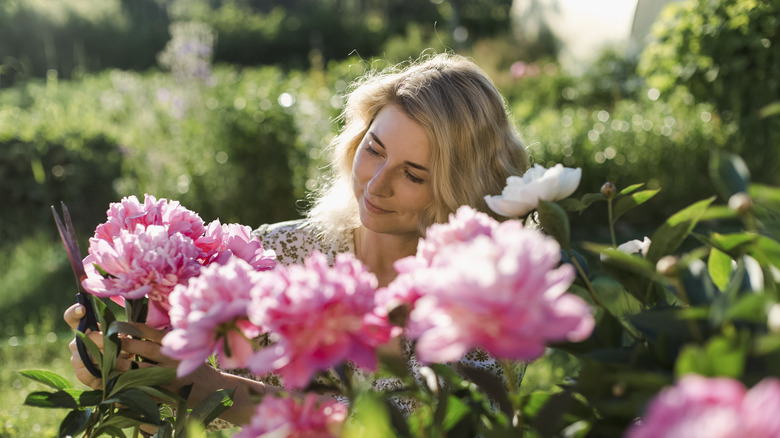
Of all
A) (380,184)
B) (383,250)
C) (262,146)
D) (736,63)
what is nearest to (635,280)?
(380,184)

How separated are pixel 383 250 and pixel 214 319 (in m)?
1.45

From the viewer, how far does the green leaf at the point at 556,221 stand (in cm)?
65

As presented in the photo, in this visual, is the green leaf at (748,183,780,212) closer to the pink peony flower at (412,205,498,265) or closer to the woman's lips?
the pink peony flower at (412,205,498,265)

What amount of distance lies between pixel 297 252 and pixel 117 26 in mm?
20518

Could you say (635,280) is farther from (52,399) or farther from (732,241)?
(52,399)

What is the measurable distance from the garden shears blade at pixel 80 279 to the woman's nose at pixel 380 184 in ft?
2.87

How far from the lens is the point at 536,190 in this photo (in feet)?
2.24

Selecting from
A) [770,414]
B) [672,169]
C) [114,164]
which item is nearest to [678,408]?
[770,414]

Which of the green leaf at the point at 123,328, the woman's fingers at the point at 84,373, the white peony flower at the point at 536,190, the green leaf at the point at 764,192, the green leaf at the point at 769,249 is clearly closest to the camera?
the green leaf at the point at 764,192

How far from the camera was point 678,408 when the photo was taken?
1.17ft

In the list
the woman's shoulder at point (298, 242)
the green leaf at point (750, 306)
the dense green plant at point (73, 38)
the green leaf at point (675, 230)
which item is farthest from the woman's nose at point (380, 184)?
the dense green plant at point (73, 38)

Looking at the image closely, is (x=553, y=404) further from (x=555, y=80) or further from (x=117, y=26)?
(x=117, y=26)

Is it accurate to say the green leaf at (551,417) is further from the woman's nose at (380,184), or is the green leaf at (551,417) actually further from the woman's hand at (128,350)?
the woman's nose at (380,184)

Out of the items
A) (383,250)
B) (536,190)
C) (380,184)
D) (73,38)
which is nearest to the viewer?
(536,190)
